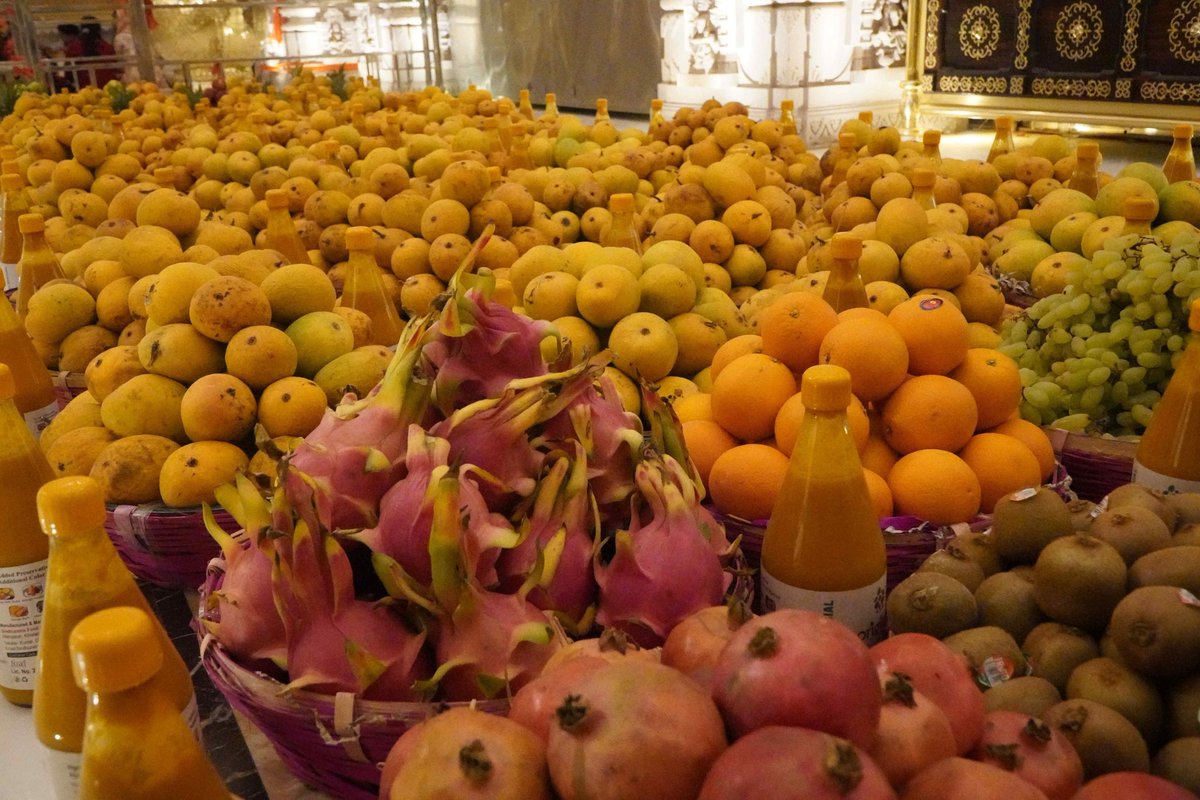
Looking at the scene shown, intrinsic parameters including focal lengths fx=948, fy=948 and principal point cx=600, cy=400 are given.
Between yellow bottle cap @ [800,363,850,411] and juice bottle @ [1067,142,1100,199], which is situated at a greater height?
juice bottle @ [1067,142,1100,199]

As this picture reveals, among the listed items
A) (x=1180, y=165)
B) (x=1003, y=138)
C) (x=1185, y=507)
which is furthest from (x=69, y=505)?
(x=1003, y=138)

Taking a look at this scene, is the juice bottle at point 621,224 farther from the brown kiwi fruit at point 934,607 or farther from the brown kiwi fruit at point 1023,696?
the brown kiwi fruit at point 1023,696

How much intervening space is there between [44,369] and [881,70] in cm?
696

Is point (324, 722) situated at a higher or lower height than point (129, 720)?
lower

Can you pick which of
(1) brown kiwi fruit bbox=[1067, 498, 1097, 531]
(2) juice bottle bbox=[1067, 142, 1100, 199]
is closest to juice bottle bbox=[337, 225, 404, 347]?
(1) brown kiwi fruit bbox=[1067, 498, 1097, 531]

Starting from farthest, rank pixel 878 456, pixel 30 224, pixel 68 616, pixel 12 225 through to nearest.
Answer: pixel 12 225, pixel 30 224, pixel 878 456, pixel 68 616

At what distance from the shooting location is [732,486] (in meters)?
1.33

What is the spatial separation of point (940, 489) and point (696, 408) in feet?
1.31

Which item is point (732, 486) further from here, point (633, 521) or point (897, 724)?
point (897, 724)

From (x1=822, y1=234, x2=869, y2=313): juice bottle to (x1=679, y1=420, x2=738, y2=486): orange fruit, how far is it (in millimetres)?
393

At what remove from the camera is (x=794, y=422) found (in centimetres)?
132

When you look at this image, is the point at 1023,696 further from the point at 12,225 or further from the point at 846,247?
the point at 12,225

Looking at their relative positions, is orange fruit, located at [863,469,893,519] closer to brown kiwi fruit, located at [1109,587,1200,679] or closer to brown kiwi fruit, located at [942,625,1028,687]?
brown kiwi fruit, located at [942,625,1028,687]

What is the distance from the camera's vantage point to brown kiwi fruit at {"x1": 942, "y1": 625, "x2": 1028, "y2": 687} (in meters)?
0.92
